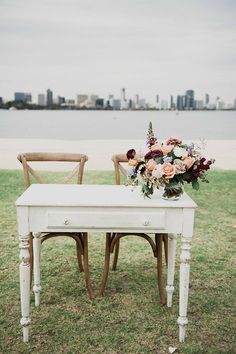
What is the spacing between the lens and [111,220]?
3.51m

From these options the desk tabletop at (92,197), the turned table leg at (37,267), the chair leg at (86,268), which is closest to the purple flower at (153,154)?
the desk tabletop at (92,197)

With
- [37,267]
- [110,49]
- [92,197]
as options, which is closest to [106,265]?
[37,267]

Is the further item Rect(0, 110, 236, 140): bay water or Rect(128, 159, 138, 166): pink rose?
Rect(0, 110, 236, 140): bay water

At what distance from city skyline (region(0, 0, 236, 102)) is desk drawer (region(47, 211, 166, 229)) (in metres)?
49.8

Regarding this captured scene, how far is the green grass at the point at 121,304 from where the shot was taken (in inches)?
144

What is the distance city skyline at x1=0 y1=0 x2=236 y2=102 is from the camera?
58500 millimetres

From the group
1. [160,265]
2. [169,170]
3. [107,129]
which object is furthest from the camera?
[107,129]

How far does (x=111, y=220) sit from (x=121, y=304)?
3.79 feet

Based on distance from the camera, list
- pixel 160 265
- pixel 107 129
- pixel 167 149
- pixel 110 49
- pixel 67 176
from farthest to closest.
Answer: pixel 110 49 < pixel 107 129 < pixel 67 176 < pixel 160 265 < pixel 167 149

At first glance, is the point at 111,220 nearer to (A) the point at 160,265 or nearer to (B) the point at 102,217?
(B) the point at 102,217

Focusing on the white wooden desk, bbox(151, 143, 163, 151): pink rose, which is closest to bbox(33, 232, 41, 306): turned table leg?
the white wooden desk

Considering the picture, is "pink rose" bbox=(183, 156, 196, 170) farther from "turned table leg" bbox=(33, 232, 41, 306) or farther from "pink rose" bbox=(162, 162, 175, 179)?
"turned table leg" bbox=(33, 232, 41, 306)

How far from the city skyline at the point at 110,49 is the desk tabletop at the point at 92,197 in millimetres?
49244

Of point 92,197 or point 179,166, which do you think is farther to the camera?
point 92,197
